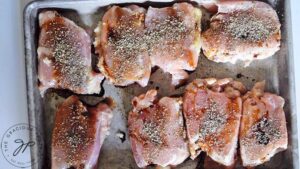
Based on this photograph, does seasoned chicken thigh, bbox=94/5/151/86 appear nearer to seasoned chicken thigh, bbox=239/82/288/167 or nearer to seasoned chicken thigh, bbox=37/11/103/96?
seasoned chicken thigh, bbox=37/11/103/96

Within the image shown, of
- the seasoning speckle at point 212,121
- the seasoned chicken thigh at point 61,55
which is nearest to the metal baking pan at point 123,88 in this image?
the seasoned chicken thigh at point 61,55

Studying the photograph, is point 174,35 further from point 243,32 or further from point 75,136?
point 75,136

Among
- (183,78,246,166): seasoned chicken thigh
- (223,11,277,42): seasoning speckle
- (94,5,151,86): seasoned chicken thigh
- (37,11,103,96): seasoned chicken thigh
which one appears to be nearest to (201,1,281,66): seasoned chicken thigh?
(223,11,277,42): seasoning speckle

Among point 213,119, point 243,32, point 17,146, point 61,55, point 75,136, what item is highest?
point 243,32

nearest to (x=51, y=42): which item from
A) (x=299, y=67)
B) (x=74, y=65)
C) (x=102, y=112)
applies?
(x=74, y=65)

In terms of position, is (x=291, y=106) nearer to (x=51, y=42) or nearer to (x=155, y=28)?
(x=155, y=28)

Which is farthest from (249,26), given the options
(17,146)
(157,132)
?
(17,146)

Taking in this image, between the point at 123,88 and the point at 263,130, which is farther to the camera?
the point at 123,88
